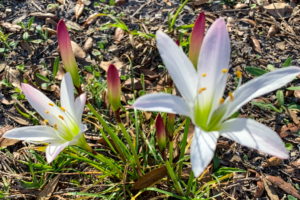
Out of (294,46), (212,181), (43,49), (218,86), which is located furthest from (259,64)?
(43,49)

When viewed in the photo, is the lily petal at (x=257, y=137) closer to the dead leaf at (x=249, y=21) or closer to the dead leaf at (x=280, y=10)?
the dead leaf at (x=249, y=21)

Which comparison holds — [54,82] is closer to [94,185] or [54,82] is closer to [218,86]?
[94,185]

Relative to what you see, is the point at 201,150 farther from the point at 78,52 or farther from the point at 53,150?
the point at 78,52

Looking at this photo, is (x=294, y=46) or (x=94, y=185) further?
(x=294, y=46)

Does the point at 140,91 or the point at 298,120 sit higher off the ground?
the point at 140,91

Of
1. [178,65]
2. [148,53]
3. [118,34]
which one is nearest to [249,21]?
[148,53]

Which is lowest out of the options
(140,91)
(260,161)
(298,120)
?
(260,161)

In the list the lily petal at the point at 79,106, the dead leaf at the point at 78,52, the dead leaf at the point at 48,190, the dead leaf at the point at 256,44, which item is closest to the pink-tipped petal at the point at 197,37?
the lily petal at the point at 79,106
